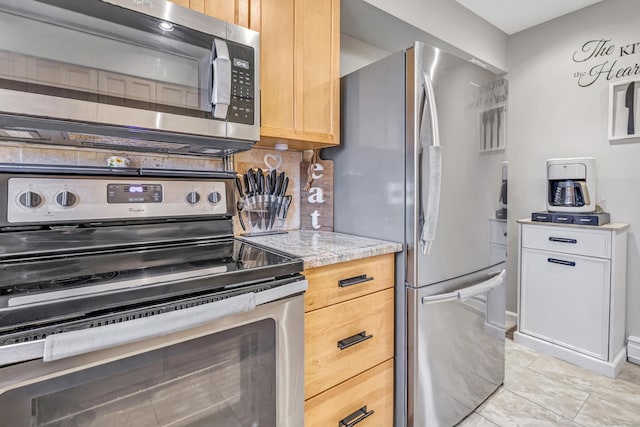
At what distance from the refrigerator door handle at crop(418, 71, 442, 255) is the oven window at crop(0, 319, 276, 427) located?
78 cm

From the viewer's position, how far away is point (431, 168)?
1.37 metres

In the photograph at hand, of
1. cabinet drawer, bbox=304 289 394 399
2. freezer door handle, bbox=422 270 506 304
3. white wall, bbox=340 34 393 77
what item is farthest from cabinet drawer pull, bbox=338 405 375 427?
white wall, bbox=340 34 393 77

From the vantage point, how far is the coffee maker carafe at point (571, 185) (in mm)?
2263

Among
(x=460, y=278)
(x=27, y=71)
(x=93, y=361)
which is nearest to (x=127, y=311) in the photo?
(x=93, y=361)

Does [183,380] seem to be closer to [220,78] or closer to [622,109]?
[220,78]

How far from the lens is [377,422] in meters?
1.41

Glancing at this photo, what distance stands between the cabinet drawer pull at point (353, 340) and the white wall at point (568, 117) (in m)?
2.11

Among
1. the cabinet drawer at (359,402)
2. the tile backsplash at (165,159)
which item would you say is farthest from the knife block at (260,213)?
the cabinet drawer at (359,402)

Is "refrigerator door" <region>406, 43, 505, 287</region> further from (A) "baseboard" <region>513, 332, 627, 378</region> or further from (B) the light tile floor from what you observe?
(A) "baseboard" <region>513, 332, 627, 378</region>

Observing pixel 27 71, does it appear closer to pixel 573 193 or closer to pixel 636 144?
pixel 573 193

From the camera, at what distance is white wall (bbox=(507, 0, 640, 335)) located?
88.6 inches

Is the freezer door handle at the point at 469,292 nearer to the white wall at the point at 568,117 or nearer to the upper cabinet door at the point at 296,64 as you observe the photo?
the upper cabinet door at the point at 296,64

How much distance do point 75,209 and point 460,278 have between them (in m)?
1.63

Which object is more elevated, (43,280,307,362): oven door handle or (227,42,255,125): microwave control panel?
(227,42,255,125): microwave control panel
